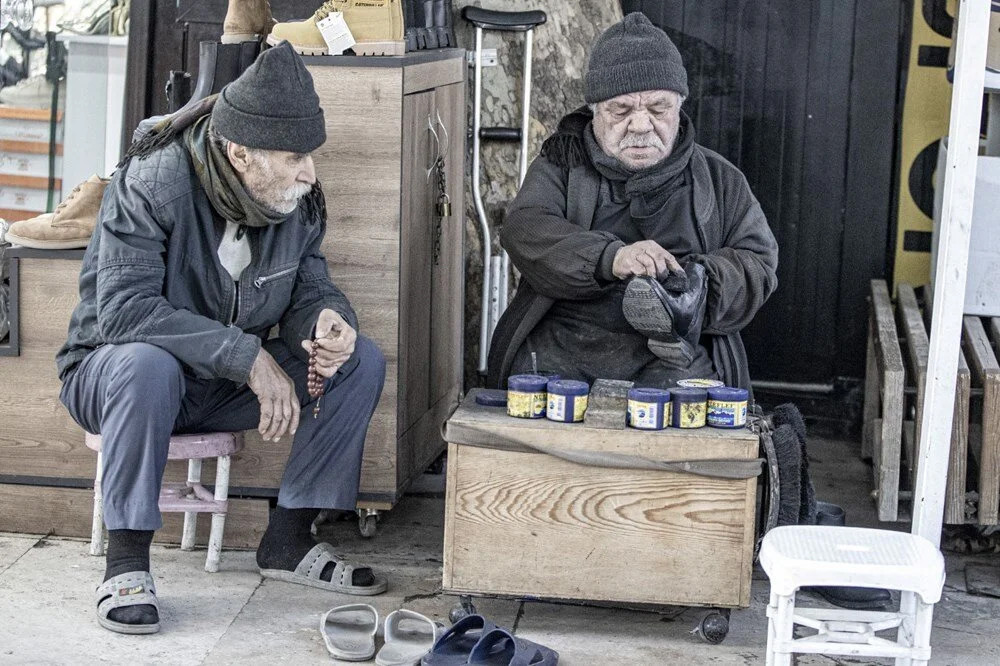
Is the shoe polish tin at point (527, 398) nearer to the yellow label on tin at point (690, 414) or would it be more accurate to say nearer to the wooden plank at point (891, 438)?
the yellow label on tin at point (690, 414)

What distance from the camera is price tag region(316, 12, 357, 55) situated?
3.52 meters

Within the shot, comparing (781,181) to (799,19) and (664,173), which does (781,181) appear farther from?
(664,173)

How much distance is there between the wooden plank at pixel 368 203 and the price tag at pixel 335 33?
0.06 m

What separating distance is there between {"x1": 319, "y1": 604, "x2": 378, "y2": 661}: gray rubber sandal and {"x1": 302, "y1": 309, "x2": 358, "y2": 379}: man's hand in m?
0.56

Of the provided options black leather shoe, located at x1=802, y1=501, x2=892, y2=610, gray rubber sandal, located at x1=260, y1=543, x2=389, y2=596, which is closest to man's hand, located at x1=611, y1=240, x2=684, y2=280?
black leather shoe, located at x1=802, y1=501, x2=892, y2=610

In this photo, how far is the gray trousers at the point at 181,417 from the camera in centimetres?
310

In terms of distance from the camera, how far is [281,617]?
3.24 metres

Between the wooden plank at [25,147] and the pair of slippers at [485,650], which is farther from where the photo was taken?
the wooden plank at [25,147]

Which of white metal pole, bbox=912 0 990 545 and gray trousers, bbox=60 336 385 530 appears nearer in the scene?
white metal pole, bbox=912 0 990 545

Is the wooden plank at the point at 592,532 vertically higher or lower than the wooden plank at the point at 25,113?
lower

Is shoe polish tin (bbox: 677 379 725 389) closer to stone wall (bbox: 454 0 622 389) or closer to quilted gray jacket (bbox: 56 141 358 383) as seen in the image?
quilted gray jacket (bbox: 56 141 358 383)

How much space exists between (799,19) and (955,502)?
1.82m

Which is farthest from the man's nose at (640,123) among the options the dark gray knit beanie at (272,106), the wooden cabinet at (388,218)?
the dark gray knit beanie at (272,106)

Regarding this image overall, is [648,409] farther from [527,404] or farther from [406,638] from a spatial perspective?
[406,638]
